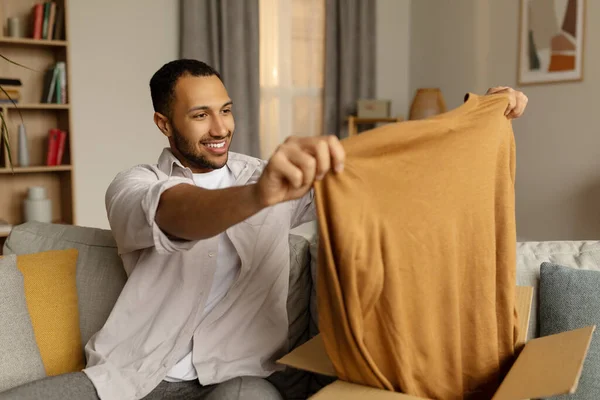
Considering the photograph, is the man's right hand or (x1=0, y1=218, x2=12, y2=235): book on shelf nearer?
the man's right hand

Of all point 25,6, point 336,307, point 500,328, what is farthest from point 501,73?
point 336,307

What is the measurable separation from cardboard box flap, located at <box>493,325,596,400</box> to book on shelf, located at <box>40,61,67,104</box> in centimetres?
311

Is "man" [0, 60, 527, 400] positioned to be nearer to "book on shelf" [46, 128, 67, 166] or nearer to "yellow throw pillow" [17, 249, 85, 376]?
"yellow throw pillow" [17, 249, 85, 376]

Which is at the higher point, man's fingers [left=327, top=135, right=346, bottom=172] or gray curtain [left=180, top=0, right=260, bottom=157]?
gray curtain [left=180, top=0, right=260, bottom=157]

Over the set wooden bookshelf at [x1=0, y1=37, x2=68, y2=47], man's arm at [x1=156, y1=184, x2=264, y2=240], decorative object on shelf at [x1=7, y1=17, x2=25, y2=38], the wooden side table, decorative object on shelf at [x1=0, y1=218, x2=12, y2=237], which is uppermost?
decorative object on shelf at [x1=7, y1=17, x2=25, y2=38]

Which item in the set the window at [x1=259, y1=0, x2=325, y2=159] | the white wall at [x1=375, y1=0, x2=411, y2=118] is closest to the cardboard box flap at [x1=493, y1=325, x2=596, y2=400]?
the window at [x1=259, y1=0, x2=325, y2=159]

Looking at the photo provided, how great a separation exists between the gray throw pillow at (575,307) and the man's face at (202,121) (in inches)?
35.5

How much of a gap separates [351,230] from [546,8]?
143 inches

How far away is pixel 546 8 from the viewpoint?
393 centimetres

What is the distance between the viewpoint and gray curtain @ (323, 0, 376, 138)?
4.74 meters

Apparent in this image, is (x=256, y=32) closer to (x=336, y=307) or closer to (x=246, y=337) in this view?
(x=246, y=337)

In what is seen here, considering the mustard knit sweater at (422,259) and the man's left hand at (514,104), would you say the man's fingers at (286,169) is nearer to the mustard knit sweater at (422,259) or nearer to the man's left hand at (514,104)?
the mustard knit sweater at (422,259)

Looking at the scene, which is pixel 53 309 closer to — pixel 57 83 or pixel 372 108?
pixel 57 83

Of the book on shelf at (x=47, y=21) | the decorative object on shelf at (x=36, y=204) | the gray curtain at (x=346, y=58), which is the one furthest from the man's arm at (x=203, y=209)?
the gray curtain at (x=346, y=58)
